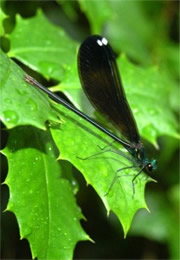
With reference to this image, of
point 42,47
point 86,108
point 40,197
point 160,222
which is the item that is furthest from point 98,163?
point 160,222

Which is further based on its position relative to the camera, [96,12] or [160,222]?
A: [160,222]

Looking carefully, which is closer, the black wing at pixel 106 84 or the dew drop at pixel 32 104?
the dew drop at pixel 32 104

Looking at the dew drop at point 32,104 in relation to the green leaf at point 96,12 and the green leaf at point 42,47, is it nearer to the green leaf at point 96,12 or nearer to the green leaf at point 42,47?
the green leaf at point 42,47

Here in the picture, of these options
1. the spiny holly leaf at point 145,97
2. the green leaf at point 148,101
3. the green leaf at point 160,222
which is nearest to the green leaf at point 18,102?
the spiny holly leaf at point 145,97

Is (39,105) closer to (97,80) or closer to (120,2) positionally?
(97,80)

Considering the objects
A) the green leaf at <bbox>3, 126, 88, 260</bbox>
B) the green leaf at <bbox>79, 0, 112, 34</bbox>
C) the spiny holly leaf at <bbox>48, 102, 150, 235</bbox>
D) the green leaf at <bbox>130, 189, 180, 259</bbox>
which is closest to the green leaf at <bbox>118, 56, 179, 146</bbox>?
the spiny holly leaf at <bbox>48, 102, 150, 235</bbox>

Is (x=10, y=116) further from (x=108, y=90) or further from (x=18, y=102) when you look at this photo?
(x=108, y=90)

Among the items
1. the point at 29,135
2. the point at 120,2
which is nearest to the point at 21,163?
the point at 29,135
